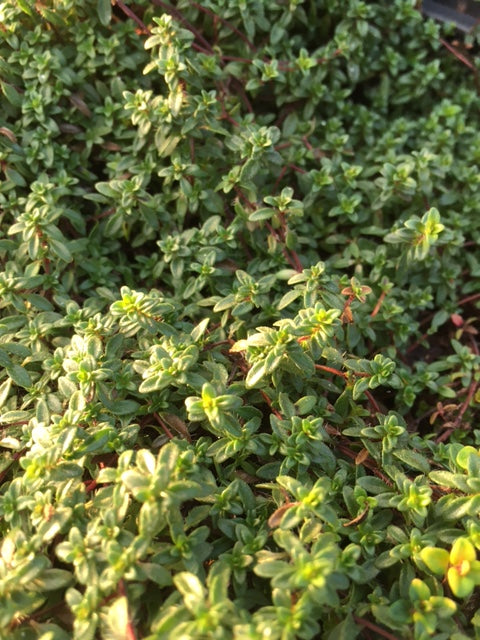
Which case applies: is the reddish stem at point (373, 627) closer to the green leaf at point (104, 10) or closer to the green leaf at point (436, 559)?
the green leaf at point (436, 559)

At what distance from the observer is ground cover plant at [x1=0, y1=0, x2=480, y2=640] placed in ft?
5.05

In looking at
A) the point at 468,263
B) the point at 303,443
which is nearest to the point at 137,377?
the point at 303,443

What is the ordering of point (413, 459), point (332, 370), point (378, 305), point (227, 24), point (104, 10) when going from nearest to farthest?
1. point (413, 459)
2. point (332, 370)
3. point (378, 305)
4. point (104, 10)
5. point (227, 24)

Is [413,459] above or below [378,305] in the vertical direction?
below

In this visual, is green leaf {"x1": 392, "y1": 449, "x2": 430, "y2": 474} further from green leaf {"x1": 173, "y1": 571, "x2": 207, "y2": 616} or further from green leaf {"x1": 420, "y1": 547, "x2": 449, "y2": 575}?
green leaf {"x1": 173, "y1": 571, "x2": 207, "y2": 616}

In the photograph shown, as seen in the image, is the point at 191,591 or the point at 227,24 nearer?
the point at 191,591

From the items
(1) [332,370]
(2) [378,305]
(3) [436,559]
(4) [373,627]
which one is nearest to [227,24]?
(2) [378,305]

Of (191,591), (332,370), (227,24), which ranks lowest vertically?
(191,591)

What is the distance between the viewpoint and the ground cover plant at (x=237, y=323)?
154 centimetres

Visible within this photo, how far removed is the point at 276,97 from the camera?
117 inches

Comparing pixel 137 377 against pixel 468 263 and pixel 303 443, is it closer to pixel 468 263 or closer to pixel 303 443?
pixel 303 443

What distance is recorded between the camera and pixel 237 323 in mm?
2195

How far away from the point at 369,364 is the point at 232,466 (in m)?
0.57

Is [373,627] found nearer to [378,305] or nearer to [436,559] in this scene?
[436,559]
